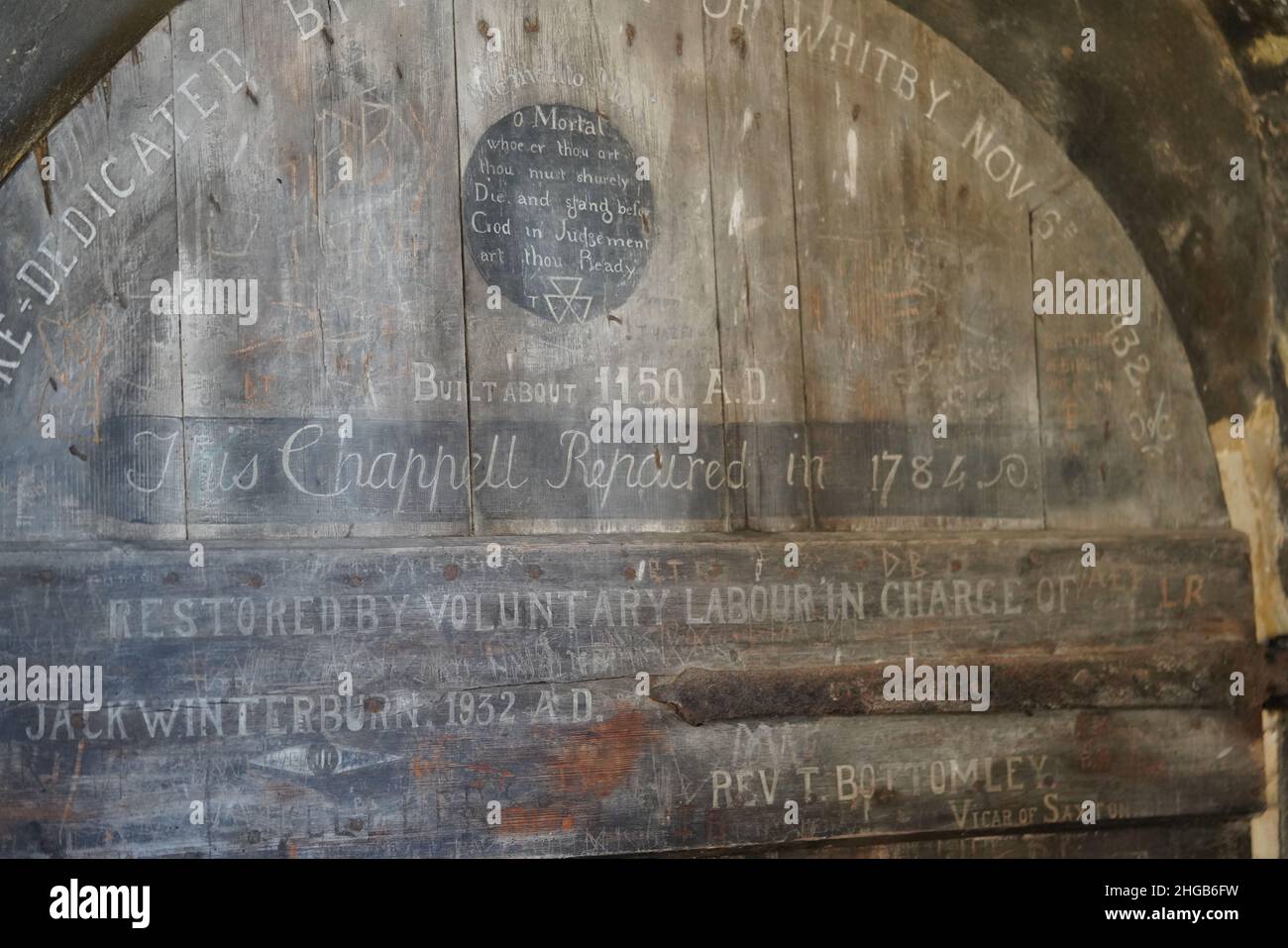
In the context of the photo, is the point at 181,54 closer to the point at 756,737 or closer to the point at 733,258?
the point at 733,258

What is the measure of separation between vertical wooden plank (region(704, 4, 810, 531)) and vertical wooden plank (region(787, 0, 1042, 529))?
0.04 meters

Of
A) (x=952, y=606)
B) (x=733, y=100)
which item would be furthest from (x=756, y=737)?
(x=733, y=100)

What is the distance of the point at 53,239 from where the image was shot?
276 cm

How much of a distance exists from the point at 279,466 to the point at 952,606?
5.12 ft

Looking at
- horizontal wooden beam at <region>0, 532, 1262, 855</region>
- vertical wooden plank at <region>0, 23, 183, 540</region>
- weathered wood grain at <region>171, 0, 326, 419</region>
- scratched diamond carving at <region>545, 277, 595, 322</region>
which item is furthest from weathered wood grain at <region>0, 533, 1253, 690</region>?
scratched diamond carving at <region>545, 277, 595, 322</region>

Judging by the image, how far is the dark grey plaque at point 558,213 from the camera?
9.84 ft

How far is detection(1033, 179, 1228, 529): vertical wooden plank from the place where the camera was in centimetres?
334

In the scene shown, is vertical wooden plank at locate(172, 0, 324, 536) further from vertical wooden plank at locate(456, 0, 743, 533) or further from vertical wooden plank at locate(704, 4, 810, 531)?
vertical wooden plank at locate(704, 4, 810, 531)

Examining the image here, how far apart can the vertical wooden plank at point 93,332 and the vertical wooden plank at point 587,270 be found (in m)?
0.65

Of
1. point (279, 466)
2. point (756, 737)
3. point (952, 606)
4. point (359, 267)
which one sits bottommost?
point (756, 737)

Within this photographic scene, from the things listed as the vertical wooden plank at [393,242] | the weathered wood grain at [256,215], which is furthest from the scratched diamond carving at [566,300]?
the weathered wood grain at [256,215]

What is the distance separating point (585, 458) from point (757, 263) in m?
0.63

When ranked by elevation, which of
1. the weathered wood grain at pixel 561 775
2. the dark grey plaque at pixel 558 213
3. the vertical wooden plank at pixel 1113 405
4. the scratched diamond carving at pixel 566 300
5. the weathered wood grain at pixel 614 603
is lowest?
the weathered wood grain at pixel 561 775

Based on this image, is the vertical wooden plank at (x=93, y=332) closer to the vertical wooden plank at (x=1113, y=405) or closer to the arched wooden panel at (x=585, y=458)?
the arched wooden panel at (x=585, y=458)
